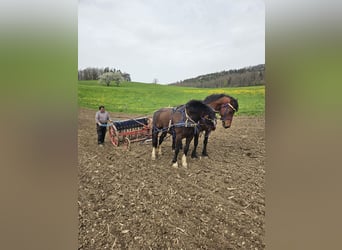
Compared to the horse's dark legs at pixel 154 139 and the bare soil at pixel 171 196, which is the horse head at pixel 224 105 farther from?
the horse's dark legs at pixel 154 139

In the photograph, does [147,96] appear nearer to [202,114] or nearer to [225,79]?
[202,114]

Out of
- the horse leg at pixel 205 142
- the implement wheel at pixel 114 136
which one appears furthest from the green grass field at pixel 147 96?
the horse leg at pixel 205 142

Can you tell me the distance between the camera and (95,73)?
158cm

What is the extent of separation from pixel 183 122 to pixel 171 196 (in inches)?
25.9

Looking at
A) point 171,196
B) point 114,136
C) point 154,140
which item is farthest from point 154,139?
point 171,196

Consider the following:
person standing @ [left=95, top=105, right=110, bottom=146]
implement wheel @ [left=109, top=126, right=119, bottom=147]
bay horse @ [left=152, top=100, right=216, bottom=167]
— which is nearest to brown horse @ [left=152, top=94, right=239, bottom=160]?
bay horse @ [left=152, top=100, right=216, bottom=167]

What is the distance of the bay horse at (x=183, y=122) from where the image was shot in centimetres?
191

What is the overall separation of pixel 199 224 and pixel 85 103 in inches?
46.7

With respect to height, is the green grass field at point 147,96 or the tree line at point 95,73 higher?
the tree line at point 95,73

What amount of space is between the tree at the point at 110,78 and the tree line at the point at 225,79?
1.48 ft

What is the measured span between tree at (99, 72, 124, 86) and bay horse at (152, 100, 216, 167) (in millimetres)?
439
